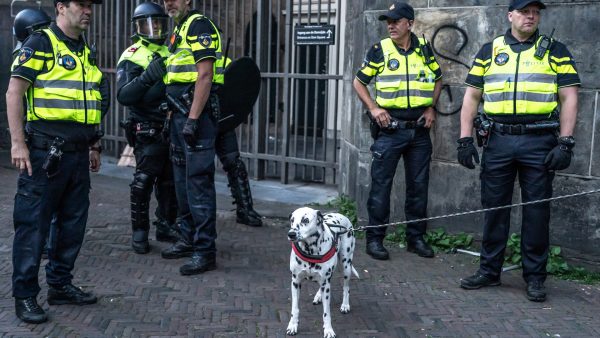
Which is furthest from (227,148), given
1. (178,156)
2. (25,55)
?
(25,55)

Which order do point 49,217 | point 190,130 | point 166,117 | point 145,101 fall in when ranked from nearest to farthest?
point 49,217
point 190,130
point 166,117
point 145,101

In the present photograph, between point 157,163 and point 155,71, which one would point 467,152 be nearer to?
point 155,71

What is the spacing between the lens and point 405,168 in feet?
22.0

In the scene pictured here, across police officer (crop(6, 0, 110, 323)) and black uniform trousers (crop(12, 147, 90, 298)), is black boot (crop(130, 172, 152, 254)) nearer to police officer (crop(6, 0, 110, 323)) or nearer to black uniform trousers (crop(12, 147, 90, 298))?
black uniform trousers (crop(12, 147, 90, 298))

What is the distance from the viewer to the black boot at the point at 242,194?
7.60 metres

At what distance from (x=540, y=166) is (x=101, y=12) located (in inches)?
345

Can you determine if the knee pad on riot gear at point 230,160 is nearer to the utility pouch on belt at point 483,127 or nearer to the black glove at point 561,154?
the utility pouch on belt at point 483,127

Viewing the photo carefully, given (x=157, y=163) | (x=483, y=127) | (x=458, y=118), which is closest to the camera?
(x=483, y=127)

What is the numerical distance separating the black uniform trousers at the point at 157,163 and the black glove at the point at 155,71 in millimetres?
579

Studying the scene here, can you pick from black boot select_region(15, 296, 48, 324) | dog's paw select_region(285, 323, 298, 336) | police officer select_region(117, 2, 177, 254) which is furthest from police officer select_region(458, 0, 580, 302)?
black boot select_region(15, 296, 48, 324)

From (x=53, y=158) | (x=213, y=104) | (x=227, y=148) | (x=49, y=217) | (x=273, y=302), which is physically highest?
(x=213, y=104)

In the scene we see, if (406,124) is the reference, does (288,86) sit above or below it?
above

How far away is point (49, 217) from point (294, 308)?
179cm

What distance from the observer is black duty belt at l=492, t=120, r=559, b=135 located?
5.34m
